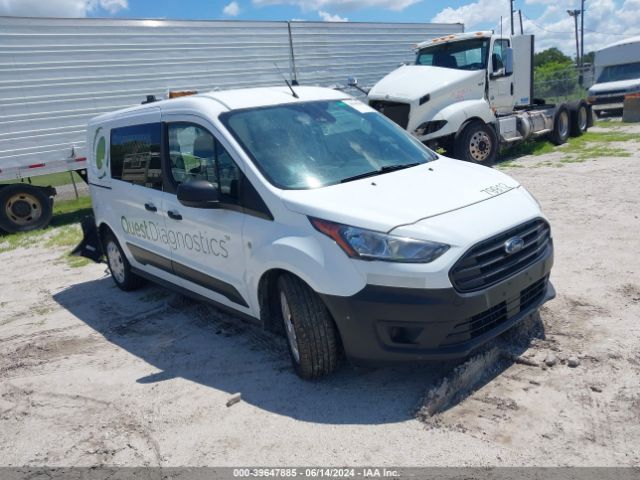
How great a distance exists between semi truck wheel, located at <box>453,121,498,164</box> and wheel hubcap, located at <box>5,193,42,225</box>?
8240 mm

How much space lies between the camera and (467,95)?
12.2 m

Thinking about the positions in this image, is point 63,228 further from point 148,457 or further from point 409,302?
point 409,302

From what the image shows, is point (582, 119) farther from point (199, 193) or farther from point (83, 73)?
point (199, 193)

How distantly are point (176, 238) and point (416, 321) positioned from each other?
2.40 metres

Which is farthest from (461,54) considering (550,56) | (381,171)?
(550,56)

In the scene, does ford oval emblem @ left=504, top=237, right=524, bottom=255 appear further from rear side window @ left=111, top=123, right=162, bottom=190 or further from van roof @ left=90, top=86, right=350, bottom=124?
rear side window @ left=111, top=123, right=162, bottom=190

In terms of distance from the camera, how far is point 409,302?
3.35m

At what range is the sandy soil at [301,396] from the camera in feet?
10.4

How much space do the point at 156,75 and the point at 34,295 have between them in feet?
21.2

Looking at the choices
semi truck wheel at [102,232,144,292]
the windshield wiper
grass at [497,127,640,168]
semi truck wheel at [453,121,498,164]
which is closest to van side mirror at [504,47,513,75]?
semi truck wheel at [453,121,498,164]

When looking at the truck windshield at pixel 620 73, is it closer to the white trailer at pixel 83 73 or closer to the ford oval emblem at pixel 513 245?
the white trailer at pixel 83 73

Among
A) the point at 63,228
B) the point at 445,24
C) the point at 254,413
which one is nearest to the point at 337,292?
the point at 254,413

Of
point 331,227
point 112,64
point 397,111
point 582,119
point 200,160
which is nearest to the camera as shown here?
point 331,227

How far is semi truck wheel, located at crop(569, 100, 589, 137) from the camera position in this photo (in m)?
15.4
